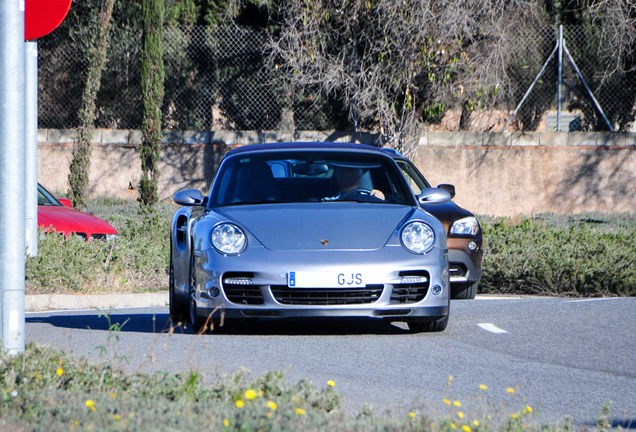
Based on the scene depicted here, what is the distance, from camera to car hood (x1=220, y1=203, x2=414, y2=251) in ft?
20.7

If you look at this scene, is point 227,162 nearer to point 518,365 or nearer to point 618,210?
point 518,365

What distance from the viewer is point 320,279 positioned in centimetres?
616

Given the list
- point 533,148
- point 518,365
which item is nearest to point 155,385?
point 518,365

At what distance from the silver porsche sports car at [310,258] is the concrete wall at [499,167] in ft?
33.0

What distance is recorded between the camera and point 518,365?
19.0 feet

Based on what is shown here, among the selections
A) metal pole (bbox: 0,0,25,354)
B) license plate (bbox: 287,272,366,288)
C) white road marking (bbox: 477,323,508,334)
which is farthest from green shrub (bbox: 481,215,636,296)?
metal pole (bbox: 0,0,25,354)

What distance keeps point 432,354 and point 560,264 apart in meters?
4.83

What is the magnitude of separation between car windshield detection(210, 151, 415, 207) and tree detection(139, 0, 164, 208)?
29.7 feet

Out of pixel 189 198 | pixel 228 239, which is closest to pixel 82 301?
pixel 189 198

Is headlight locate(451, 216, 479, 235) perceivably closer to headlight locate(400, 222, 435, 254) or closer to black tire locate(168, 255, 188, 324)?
headlight locate(400, 222, 435, 254)

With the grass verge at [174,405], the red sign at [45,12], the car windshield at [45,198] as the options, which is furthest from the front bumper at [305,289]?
the car windshield at [45,198]

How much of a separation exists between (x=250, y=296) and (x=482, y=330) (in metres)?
2.00

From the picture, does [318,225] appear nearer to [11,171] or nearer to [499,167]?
[11,171]

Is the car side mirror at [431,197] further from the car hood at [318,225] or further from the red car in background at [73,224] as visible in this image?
the red car in background at [73,224]
